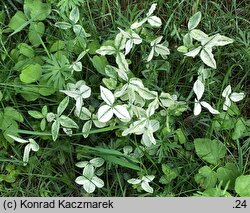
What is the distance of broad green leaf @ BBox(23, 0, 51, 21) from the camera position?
217cm

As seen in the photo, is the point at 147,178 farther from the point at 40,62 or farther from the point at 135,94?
the point at 40,62

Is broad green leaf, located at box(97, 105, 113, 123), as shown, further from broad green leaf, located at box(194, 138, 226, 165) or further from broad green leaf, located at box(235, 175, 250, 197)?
broad green leaf, located at box(235, 175, 250, 197)

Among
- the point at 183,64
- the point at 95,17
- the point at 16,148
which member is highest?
the point at 95,17

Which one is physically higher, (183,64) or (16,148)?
(183,64)

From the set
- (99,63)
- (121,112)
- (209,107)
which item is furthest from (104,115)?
(209,107)

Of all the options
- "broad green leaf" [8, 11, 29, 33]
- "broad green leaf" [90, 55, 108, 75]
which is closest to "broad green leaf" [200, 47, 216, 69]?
"broad green leaf" [90, 55, 108, 75]

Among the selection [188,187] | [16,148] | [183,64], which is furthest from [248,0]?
[16,148]

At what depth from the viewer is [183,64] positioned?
2.19 meters

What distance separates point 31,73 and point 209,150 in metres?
0.73

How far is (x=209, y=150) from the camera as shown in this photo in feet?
6.82

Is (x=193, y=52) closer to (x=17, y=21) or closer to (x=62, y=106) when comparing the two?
(x=62, y=106)

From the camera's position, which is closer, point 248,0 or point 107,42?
point 107,42

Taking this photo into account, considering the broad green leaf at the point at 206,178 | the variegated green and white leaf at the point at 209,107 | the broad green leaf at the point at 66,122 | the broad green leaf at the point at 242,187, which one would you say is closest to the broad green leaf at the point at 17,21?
the broad green leaf at the point at 66,122
